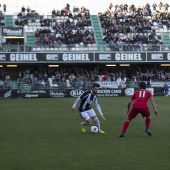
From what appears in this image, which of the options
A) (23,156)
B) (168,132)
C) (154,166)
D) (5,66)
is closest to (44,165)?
(23,156)

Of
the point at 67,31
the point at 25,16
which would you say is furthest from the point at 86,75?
the point at 25,16

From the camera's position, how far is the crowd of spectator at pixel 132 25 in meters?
55.1

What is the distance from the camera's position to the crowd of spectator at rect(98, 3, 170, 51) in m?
55.1

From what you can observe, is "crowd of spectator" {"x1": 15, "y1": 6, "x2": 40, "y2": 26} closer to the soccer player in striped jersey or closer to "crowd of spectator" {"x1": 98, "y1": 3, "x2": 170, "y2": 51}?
"crowd of spectator" {"x1": 98, "y1": 3, "x2": 170, "y2": 51}

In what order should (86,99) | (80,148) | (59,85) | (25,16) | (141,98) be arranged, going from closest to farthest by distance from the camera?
(80,148) → (141,98) → (86,99) → (59,85) → (25,16)

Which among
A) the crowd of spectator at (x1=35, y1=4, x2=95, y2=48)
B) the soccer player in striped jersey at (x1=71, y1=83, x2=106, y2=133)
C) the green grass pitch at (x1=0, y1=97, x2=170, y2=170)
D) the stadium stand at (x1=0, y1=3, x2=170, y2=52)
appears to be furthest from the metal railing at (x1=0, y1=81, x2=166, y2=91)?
the soccer player in striped jersey at (x1=71, y1=83, x2=106, y2=133)

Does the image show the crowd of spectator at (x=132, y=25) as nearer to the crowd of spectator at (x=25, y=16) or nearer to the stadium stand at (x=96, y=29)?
the stadium stand at (x=96, y=29)

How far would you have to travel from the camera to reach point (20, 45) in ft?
168

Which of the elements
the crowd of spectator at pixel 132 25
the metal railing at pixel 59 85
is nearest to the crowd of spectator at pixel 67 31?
the crowd of spectator at pixel 132 25

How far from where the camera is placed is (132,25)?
193ft

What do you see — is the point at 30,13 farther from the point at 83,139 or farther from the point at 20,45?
the point at 83,139

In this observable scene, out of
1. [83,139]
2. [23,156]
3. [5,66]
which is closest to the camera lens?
[23,156]

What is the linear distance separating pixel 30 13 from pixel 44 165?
4947cm

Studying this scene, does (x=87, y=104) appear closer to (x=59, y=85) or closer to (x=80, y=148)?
(x=80, y=148)
